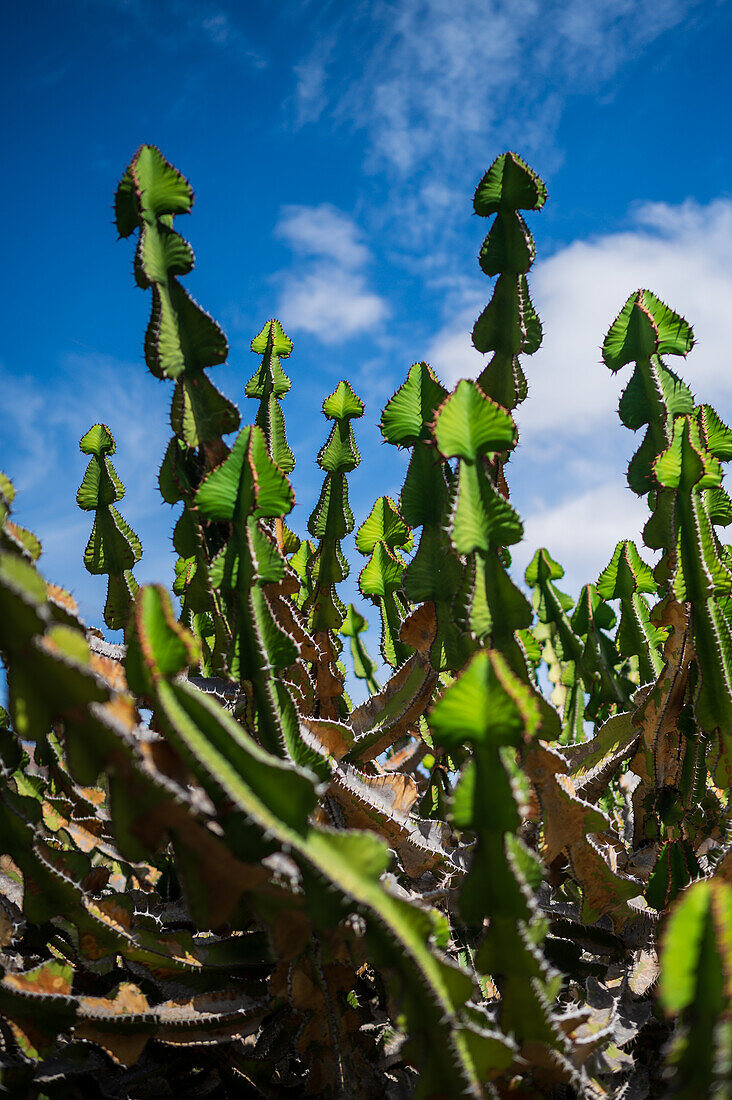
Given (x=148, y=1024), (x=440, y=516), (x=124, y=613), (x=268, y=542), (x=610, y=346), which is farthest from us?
(x=124, y=613)

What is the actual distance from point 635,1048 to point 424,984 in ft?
2.29

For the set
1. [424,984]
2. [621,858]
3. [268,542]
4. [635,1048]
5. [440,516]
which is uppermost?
[440,516]

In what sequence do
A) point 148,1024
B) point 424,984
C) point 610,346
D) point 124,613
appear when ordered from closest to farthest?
point 424,984, point 148,1024, point 610,346, point 124,613

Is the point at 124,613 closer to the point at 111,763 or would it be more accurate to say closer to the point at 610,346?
the point at 111,763

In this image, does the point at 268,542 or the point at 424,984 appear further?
the point at 268,542

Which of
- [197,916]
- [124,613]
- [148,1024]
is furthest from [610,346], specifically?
[148,1024]

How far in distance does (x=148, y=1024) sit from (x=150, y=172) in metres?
1.47

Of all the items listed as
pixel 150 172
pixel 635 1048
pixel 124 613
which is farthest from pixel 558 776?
pixel 150 172

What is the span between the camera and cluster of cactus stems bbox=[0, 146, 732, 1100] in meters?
1.04

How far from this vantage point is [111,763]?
1.03 metres

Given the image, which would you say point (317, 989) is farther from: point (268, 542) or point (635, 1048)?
point (268, 542)

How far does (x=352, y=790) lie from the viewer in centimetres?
152

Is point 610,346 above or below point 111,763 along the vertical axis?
above

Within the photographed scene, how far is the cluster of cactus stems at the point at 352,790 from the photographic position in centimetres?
104
